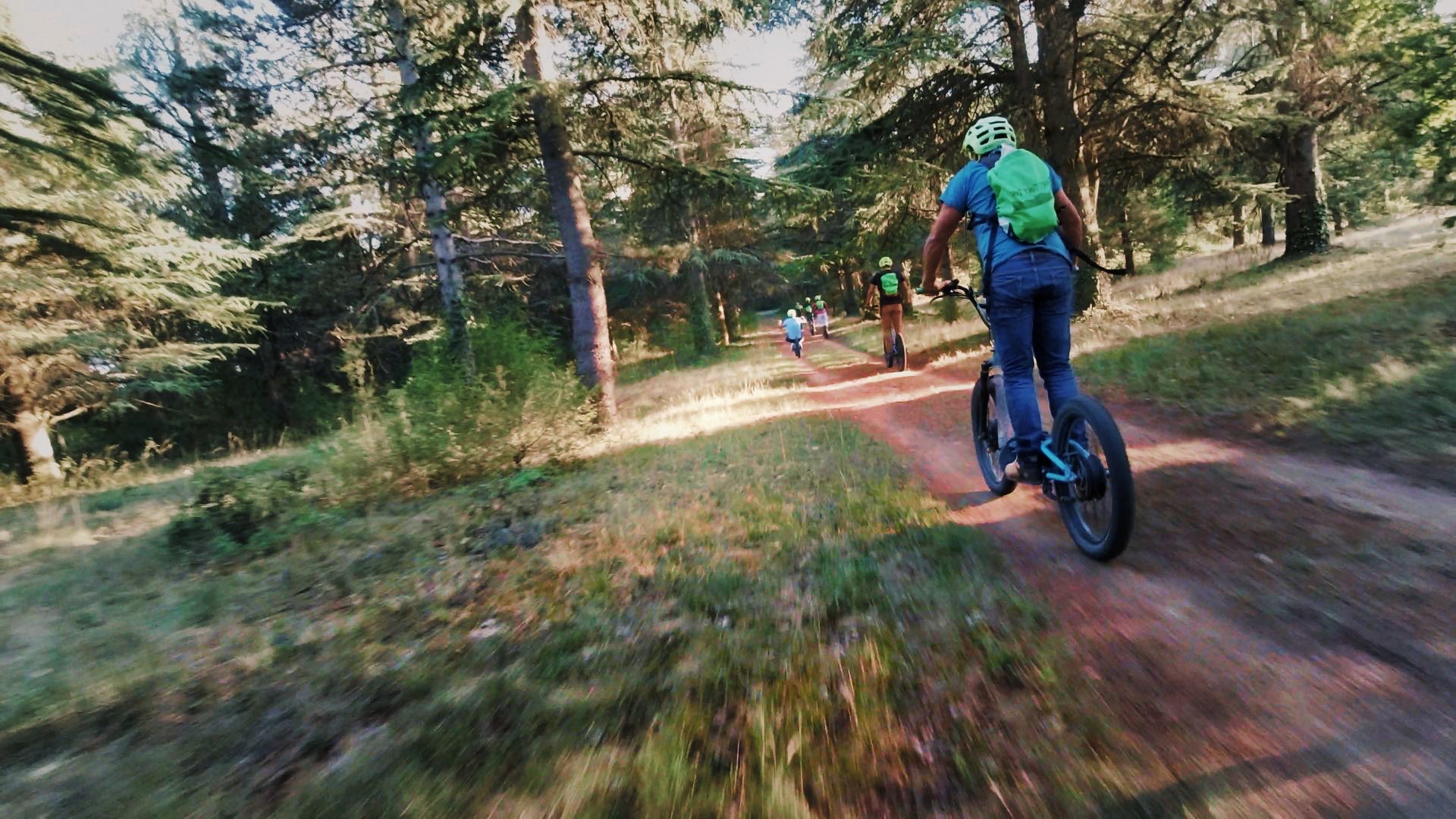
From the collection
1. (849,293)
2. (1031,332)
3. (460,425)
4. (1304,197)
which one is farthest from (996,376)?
(849,293)

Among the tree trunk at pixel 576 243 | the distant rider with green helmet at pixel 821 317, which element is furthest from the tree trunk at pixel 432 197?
the distant rider with green helmet at pixel 821 317

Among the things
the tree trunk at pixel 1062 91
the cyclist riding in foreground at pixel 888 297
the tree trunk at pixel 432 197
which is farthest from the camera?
the cyclist riding in foreground at pixel 888 297

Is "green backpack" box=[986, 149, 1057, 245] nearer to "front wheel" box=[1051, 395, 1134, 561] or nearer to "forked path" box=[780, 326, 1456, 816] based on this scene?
"front wheel" box=[1051, 395, 1134, 561]

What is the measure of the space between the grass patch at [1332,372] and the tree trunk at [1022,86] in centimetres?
499

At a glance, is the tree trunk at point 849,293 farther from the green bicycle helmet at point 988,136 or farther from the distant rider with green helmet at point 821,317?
the green bicycle helmet at point 988,136

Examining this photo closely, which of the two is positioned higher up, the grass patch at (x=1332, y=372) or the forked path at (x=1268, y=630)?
the grass patch at (x=1332, y=372)

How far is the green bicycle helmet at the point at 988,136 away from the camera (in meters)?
3.57

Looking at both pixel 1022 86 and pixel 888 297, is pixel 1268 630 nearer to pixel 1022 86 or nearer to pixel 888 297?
pixel 888 297

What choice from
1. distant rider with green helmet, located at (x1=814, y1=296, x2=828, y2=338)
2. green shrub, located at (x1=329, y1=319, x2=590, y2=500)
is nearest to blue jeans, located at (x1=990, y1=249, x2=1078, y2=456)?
green shrub, located at (x1=329, y1=319, x2=590, y2=500)

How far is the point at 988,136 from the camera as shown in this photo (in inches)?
142

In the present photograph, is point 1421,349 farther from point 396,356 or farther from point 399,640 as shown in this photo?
point 396,356

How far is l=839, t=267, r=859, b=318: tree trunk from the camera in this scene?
37.3m

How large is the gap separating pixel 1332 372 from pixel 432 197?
13714 millimetres

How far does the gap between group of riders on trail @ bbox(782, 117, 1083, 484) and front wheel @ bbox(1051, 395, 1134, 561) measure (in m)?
0.18
